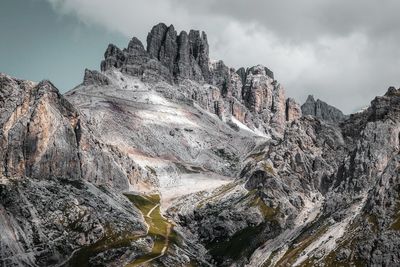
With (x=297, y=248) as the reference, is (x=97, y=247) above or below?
below

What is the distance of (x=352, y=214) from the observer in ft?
602

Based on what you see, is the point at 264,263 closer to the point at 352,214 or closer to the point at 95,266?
the point at 352,214

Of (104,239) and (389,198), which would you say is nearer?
(389,198)

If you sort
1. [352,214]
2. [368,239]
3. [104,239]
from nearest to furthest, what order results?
[368,239] < [352,214] < [104,239]

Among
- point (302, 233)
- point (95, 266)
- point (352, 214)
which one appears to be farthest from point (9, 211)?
point (352, 214)

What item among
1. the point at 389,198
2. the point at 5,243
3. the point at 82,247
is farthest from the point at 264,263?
the point at 5,243

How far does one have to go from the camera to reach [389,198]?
6767 inches

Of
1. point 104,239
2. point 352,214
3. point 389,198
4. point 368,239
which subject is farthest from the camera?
point 104,239

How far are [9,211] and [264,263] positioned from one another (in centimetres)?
8227

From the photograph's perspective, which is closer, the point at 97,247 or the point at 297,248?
the point at 297,248

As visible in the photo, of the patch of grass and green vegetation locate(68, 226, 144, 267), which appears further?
green vegetation locate(68, 226, 144, 267)

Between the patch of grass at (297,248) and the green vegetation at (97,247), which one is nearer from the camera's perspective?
the patch of grass at (297,248)

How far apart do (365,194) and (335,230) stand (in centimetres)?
2342

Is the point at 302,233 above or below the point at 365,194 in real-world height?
below
